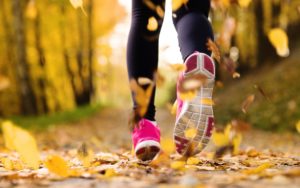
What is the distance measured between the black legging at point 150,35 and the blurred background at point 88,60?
4852 millimetres

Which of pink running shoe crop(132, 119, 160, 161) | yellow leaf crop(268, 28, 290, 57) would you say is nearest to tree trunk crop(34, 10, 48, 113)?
pink running shoe crop(132, 119, 160, 161)

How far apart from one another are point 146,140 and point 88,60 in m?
16.2

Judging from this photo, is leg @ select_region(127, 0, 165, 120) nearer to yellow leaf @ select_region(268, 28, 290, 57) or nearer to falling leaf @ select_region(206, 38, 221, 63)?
falling leaf @ select_region(206, 38, 221, 63)

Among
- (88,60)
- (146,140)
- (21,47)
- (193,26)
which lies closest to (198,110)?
(146,140)

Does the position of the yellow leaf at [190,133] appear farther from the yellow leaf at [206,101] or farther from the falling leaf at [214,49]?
the falling leaf at [214,49]

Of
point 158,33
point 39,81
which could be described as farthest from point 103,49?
point 158,33

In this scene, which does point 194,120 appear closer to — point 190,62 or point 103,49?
point 190,62

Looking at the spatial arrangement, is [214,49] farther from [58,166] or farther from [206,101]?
[58,166]

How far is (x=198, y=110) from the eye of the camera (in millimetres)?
1854

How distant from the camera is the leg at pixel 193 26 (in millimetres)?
2000

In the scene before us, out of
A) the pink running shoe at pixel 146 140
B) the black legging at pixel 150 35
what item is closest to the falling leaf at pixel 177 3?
the black legging at pixel 150 35

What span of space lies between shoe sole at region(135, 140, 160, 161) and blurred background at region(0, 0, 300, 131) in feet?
16.7

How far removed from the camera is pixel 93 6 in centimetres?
1716

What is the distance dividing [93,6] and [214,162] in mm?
15591
